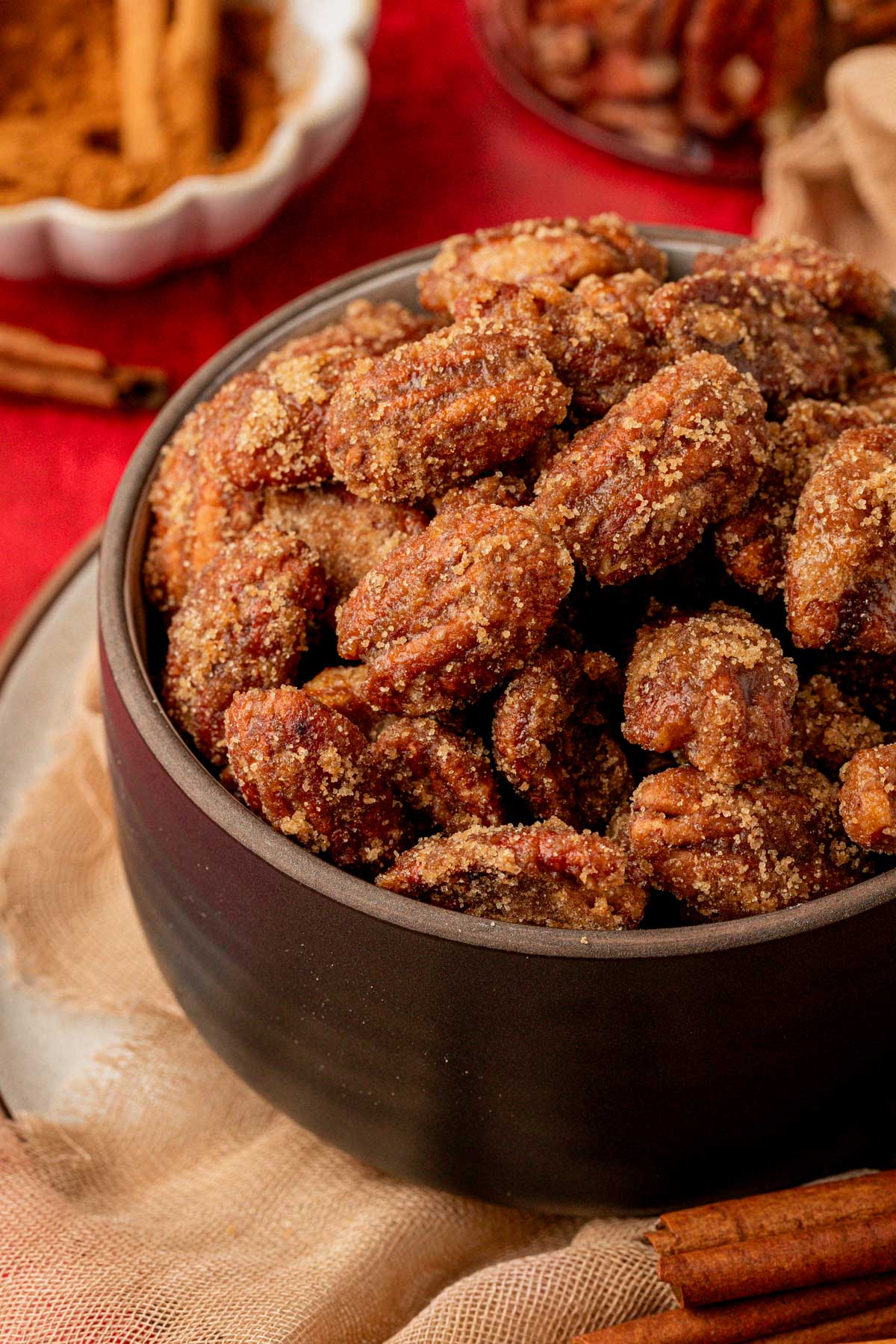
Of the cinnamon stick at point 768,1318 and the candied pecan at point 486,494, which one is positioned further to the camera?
the cinnamon stick at point 768,1318

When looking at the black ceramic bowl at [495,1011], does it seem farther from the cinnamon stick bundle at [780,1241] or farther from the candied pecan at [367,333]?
the candied pecan at [367,333]

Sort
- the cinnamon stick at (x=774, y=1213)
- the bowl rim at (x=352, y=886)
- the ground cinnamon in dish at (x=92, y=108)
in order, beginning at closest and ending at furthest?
the bowl rim at (x=352, y=886)
the cinnamon stick at (x=774, y=1213)
the ground cinnamon in dish at (x=92, y=108)

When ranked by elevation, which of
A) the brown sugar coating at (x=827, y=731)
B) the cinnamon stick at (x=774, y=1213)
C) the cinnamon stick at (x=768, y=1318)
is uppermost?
the brown sugar coating at (x=827, y=731)

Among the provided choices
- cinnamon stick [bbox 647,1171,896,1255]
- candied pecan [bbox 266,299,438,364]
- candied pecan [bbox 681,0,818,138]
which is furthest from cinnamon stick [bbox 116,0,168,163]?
cinnamon stick [bbox 647,1171,896,1255]

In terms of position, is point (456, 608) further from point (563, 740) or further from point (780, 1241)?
point (780, 1241)

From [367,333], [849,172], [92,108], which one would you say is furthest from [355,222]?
[367,333]

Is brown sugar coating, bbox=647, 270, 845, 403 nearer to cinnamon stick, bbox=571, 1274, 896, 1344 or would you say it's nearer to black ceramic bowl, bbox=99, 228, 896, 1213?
black ceramic bowl, bbox=99, 228, 896, 1213

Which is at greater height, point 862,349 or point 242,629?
point 862,349

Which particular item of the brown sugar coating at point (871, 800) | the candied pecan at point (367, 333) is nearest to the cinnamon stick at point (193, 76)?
the candied pecan at point (367, 333)
